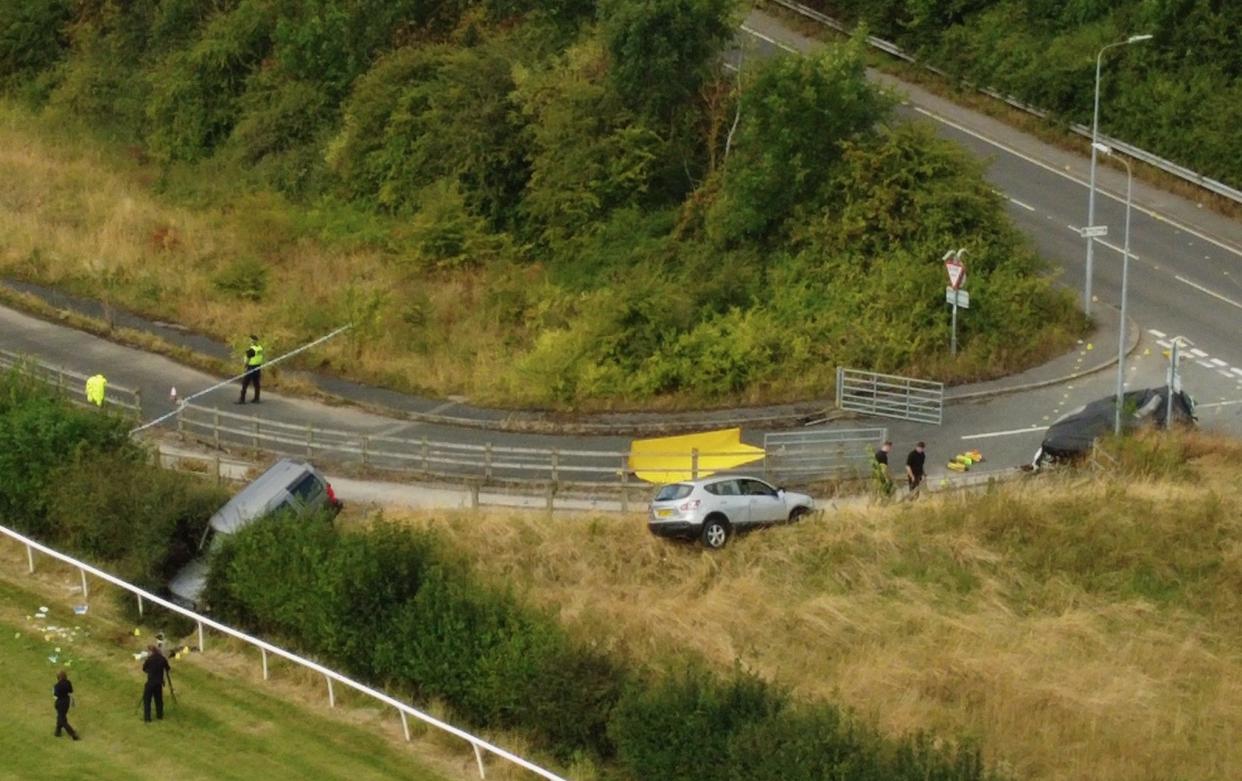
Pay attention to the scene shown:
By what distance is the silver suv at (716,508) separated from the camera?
33.4 meters

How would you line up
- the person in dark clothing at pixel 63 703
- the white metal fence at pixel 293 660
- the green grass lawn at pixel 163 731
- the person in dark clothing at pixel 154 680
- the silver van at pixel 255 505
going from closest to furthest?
the white metal fence at pixel 293 660 → the green grass lawn at pixel 163 731 → the person in dark clothing at pixel 63 703 → the person in dark clothing at pixel 154 680 → the silver van at pixel 255 505

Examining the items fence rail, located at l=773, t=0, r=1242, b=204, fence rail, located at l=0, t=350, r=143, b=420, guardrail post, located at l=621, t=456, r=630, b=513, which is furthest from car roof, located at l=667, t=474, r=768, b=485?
fence rail, located at l=773, t=0, r=1242, b=204

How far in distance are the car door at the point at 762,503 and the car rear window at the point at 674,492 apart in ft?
3.36

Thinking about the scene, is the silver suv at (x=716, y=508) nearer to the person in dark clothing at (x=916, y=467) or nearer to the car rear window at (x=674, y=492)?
the car rear window at (x=674, y=492)

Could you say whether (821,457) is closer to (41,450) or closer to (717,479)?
(717,479)

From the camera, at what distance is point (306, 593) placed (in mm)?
30656

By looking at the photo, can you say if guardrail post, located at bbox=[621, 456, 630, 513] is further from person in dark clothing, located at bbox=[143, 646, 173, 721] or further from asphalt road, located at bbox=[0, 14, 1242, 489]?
person in dark clothing, located at bbox=[143, 646, 173, 721]

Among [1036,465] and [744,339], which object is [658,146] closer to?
[744,339]

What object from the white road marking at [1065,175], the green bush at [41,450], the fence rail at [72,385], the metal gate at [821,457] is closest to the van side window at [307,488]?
the green bush at [41,450]

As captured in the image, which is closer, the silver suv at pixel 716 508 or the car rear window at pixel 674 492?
the silver suv at pixel 716 508

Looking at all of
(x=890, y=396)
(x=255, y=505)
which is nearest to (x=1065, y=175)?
(x=890, y=396)

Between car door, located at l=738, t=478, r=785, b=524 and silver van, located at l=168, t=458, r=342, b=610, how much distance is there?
7468mm

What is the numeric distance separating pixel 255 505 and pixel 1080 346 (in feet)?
64.3

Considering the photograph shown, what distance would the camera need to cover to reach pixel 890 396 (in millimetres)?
39844
